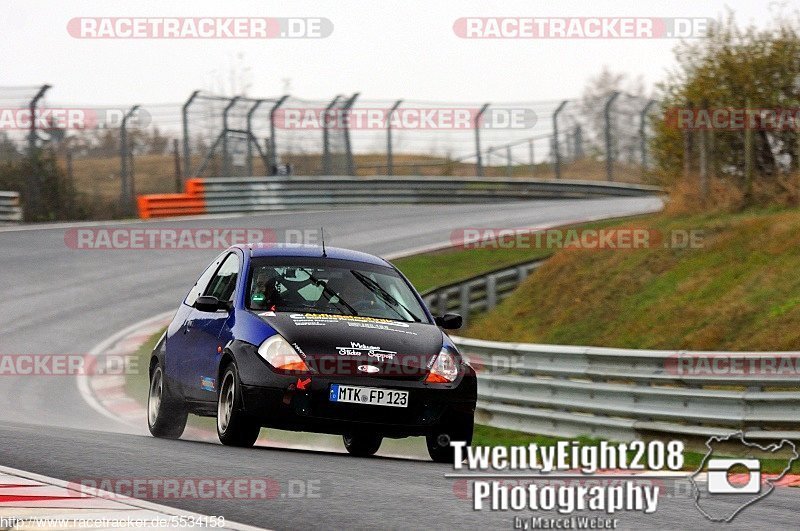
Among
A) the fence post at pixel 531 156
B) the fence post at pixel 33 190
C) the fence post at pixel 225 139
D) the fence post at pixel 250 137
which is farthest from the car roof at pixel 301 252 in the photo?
the fence post at pixel 531 156

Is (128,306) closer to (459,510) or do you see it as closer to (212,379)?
(212,379)

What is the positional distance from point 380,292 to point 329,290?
1.30 ft

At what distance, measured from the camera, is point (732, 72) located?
70.7 ft

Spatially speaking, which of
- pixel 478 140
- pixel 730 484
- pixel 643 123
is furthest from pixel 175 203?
pixel 730 484

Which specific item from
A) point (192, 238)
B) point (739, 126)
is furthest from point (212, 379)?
point (192, 238)

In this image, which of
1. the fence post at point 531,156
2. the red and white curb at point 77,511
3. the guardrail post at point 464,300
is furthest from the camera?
the fence post at point 531,156

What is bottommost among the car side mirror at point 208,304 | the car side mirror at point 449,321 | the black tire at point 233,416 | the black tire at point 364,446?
the black tire at point 364,446

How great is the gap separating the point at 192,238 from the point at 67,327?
8096 mm

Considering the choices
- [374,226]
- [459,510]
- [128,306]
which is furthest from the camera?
[374,226]

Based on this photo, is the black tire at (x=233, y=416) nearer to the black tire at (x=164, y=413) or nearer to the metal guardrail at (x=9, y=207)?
the black tire at (x=164, y=413)

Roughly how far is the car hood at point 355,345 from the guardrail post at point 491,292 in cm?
1058

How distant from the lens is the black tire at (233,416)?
879 cm

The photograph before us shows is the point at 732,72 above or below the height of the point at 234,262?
above

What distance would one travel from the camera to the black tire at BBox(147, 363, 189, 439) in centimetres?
1041
